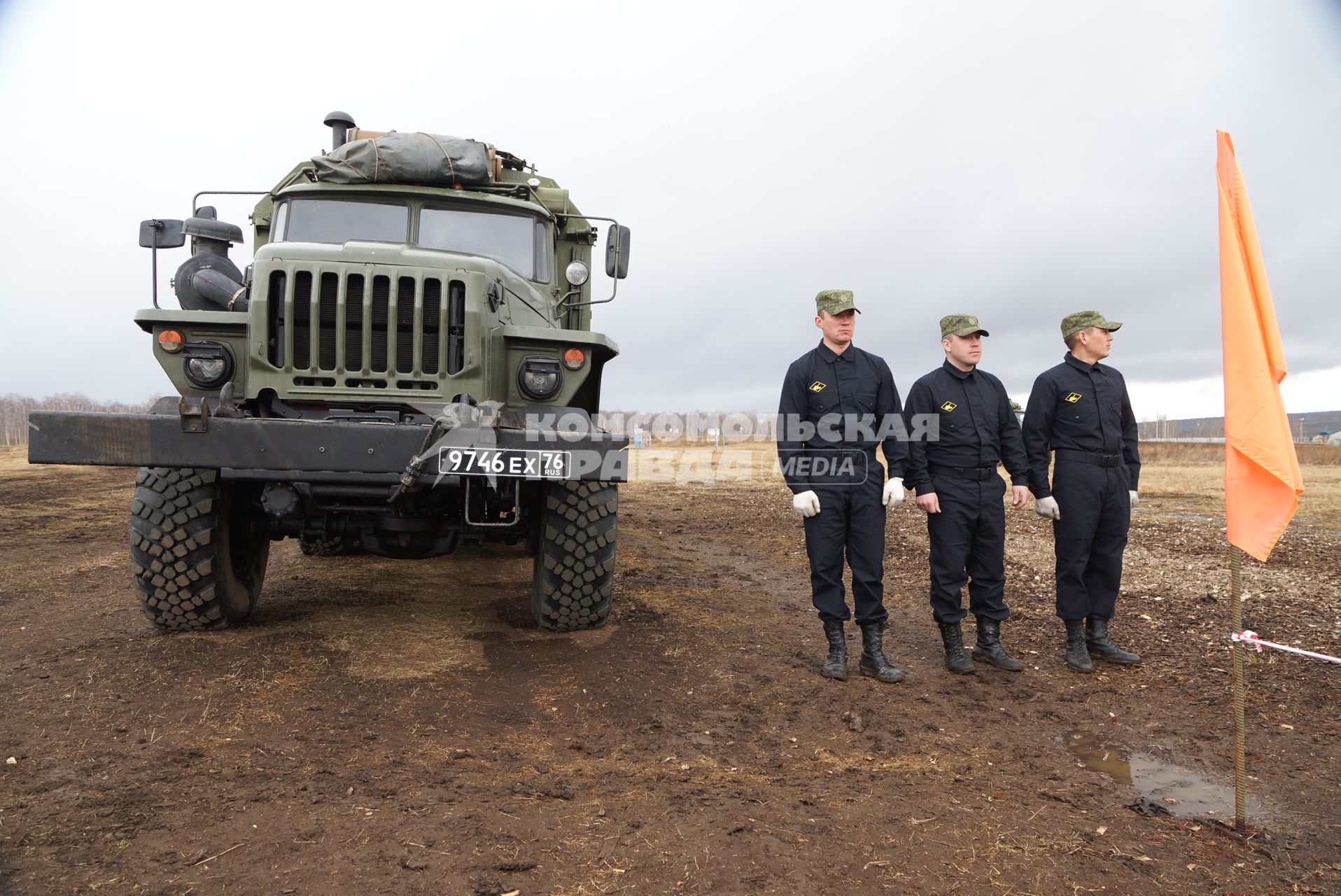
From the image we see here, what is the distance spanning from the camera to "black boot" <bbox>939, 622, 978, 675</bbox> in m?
4.47

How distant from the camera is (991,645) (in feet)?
15.1

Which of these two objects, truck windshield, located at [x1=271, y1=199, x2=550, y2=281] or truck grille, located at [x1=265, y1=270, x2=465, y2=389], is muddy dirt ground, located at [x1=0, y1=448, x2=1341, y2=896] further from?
truck windshield, located at [x1=271, y1=199, x2=550, y2=281]

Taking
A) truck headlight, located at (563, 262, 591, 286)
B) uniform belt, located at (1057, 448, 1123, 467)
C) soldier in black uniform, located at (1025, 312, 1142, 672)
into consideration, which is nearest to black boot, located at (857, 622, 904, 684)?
soldier in black uniform, located at (1025, 312, 1142, 672)

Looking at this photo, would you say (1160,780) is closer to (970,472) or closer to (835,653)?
(835,653)

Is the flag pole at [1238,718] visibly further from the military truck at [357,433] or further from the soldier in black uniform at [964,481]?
the military truck at [357,433]

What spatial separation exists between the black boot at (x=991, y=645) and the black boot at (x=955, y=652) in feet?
0.54

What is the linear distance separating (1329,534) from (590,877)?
10.2 metres

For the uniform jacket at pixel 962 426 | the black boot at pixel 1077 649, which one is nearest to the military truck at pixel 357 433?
the uniform jacket at pixel 962 426

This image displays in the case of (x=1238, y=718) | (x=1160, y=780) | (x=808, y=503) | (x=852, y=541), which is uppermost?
(x=808, y=503)

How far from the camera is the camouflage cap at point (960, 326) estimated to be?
14.9ft

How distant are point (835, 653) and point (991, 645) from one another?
3.06ft

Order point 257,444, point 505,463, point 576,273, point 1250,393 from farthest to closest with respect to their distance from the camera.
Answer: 1. point 576,273
2. point 505,463
3. point 257,444
4. point 1250,393

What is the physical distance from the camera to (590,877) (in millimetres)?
2334

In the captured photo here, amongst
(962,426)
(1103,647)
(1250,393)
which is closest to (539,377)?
(962,426)
